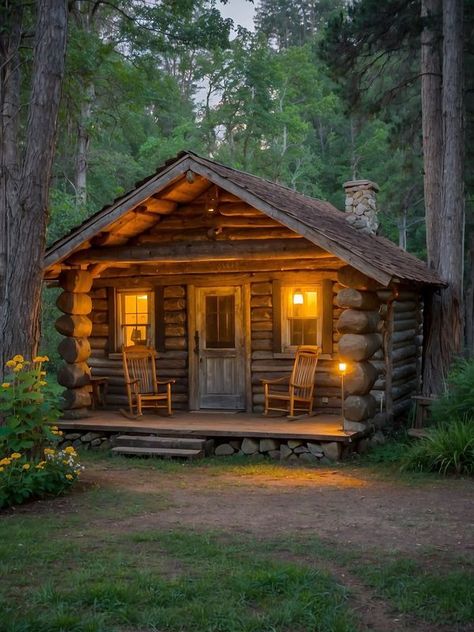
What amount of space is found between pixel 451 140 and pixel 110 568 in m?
11.2

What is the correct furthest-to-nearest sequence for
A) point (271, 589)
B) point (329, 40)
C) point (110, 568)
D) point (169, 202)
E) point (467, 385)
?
A: point (329, 40)
point (169, 202)
point (467, 385)
point (110, 568)
point (271, 589)

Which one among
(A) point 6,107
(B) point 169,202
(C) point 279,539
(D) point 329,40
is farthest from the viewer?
(D) point 329,40

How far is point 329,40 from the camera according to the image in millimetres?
15680

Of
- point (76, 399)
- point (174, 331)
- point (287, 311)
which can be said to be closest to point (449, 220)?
point (287, 311)

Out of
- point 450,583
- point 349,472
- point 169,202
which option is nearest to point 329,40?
point 169,202

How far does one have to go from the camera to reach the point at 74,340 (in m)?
12.9

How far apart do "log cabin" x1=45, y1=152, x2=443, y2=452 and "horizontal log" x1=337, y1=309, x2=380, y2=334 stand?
21 mm

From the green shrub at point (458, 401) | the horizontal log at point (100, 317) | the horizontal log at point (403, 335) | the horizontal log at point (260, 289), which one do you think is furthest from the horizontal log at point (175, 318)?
the green shrub at point (458, 401)

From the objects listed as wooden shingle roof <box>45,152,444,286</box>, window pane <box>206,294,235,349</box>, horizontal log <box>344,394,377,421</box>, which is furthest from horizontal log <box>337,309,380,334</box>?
window pane <box>206,294,235,349</box>

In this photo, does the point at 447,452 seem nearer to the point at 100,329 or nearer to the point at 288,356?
the point at 288,356

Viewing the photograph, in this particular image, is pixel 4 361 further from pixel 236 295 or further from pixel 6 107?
pixel 6 107

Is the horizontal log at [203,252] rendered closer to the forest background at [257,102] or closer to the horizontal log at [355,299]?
the horizontal log at [355,299]

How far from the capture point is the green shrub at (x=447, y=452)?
9.77 metres

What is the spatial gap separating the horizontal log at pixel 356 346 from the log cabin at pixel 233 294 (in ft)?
0.06
